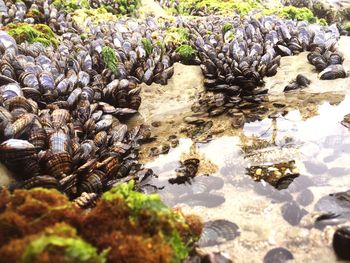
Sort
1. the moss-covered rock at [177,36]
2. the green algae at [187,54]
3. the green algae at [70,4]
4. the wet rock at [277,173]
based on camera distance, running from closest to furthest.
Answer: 1. the wet rock at [277,173]
2. the green algae at [187,54]
3. the moss-covered rock at [177,36]
4. the green algae at [70,4]

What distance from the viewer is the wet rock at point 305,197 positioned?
11.9 ft

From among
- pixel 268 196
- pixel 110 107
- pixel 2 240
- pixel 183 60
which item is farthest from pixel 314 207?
pixel 183 60

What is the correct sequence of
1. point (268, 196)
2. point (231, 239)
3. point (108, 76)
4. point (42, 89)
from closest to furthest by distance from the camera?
point (231, 239), point (268, 196), point (42, 89), point (108, 76)

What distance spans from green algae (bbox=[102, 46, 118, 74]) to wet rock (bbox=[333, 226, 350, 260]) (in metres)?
4.76

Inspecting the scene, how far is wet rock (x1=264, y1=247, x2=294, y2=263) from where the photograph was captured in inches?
115

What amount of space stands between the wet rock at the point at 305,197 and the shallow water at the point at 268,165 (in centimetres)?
1

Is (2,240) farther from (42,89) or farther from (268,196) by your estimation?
(42,89)

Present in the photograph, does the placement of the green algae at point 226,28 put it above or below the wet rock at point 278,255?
above

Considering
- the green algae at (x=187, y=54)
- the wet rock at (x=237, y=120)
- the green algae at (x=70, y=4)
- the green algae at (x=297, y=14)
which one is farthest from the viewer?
the green algae at (x=297, y=14)

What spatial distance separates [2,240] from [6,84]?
11.7ft

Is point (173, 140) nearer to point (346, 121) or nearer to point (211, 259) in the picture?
point (346, 121)

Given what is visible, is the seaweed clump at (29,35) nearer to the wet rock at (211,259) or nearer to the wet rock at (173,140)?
the wet rock at (173,140)

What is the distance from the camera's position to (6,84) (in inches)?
197

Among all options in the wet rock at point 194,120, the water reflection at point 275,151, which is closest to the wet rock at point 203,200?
the water reflection at point 275,151
